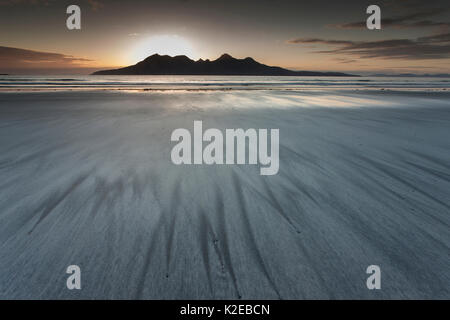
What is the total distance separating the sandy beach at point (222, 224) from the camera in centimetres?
184

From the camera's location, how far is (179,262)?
6.72ft

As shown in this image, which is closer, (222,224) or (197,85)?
(222,224)

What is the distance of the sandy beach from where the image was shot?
1838 mm

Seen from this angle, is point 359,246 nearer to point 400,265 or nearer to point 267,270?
point 400,265

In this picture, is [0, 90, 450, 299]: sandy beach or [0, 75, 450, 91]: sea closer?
[0, 90, 450, 299]: sandy beach

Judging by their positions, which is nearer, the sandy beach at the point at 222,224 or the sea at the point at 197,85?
the sandy beach at the point at 222,224

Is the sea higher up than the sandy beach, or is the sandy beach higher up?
the sea

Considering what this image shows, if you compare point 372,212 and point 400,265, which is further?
point 372,212

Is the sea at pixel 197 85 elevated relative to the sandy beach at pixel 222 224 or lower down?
elevated

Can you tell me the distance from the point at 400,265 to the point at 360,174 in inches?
84.0

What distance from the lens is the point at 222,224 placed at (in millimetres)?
2584

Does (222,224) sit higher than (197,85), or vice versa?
(197,85)
